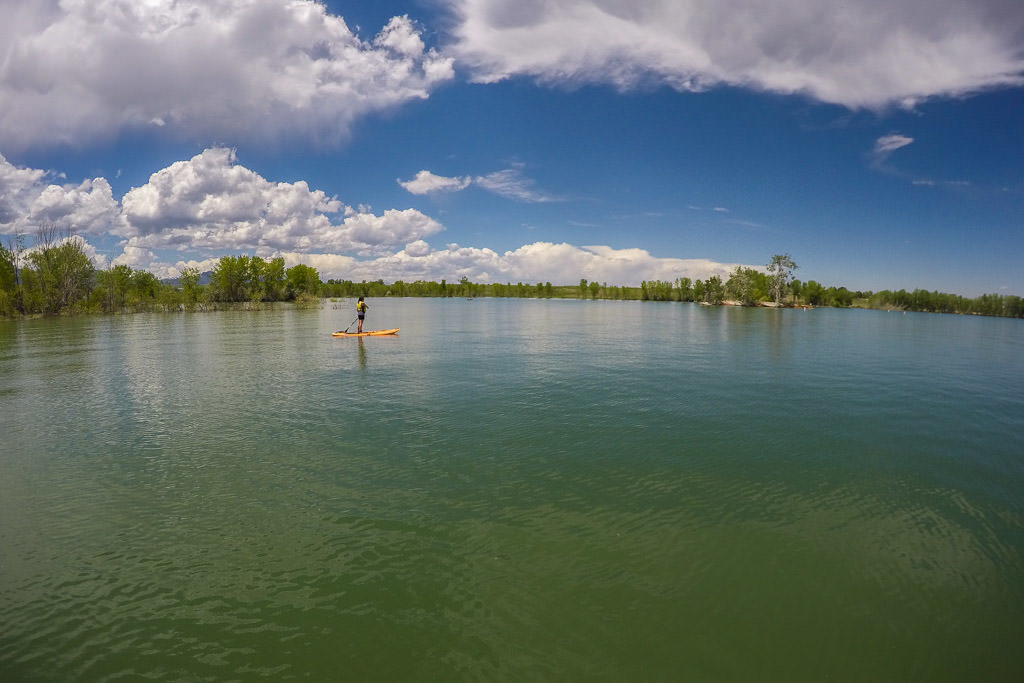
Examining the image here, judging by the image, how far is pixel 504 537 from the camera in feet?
33.6

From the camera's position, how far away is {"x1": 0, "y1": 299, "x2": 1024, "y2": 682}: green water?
7.17m

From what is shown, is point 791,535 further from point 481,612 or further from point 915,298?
point 915,298

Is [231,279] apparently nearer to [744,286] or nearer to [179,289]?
[179,289]

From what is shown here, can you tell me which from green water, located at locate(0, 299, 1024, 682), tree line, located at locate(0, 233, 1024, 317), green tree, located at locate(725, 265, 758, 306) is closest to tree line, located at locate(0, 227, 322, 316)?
tree line, located at locate(0, 233, 1024, 317)

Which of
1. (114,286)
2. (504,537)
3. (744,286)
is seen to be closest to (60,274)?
(114,286)

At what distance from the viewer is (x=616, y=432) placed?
17688mm

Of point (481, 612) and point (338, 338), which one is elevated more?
point (338, 338)

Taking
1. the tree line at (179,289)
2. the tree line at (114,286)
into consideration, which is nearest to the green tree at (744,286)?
the tree line at (179,289)

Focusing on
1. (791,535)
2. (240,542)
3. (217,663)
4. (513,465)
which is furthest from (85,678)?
(791,535)

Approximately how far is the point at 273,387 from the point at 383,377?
5.79 metres

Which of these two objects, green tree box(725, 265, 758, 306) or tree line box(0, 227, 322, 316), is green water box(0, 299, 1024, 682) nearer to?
tree line box(0, 227, 322, 316)

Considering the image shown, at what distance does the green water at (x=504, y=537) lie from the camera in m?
7.17

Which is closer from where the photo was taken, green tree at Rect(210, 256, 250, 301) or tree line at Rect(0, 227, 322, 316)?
tree line at Rect(0, 227, 322, 316)

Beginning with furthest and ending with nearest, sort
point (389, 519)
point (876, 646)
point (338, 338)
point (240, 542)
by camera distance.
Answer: point (338, 338) → point (389, 519) → point (240, 542) → point (876, 646)
